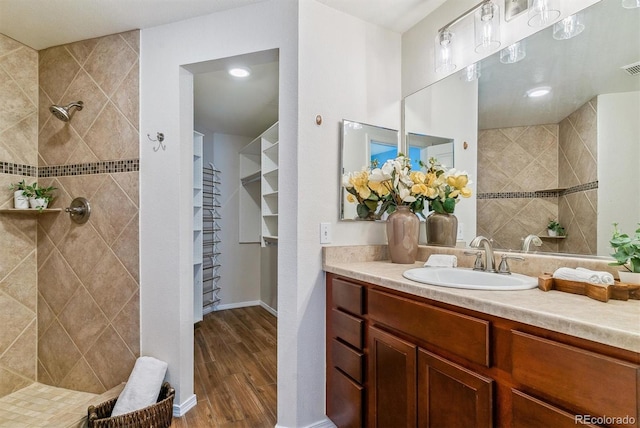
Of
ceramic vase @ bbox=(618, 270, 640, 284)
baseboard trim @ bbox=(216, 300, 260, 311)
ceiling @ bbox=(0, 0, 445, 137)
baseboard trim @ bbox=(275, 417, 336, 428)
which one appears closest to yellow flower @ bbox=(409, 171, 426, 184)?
ceramic vase @ bbox=(618, 270, 640, 284)

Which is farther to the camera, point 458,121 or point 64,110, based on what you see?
point 64,110

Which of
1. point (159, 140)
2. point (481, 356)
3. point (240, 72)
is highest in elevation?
point (240, 72)

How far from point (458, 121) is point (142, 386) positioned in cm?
240

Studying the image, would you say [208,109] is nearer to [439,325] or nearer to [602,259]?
[439,325]

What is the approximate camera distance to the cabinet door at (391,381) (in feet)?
3.80

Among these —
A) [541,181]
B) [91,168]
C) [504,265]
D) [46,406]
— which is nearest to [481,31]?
[541,181]

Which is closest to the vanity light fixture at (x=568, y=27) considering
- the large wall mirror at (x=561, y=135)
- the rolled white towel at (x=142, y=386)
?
the large wall mirror at (x=561, y=135)

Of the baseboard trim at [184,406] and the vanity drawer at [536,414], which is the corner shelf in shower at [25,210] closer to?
the baseboard trim at [184,406]

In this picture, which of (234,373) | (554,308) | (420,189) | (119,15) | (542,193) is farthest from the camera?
(234,373)

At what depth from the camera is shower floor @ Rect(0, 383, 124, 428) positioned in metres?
1.77

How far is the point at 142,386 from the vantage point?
182cm

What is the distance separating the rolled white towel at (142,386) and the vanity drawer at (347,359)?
1.08 m

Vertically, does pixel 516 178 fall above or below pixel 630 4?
below

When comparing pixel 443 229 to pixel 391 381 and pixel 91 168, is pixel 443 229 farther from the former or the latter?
pixel 91 168
